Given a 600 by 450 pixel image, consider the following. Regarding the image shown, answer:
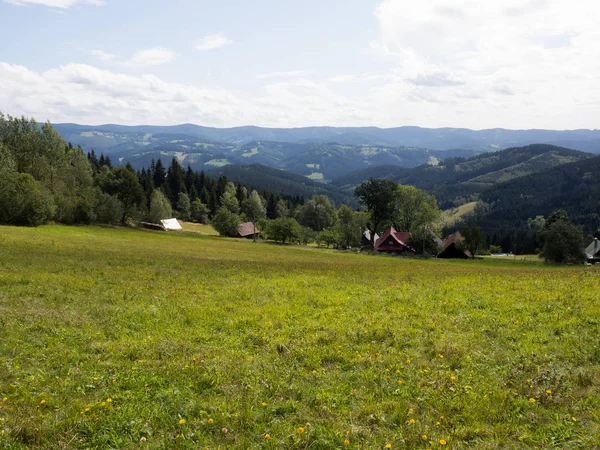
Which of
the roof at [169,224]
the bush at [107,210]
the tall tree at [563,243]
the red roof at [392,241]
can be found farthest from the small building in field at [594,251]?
the bush at [107,210]

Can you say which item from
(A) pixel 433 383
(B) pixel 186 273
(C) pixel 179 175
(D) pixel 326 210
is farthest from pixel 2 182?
(D) pixel 326 210

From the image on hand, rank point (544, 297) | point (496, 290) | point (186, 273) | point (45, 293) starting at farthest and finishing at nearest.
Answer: point (186, 273), point (496, 290), point (45, 293), point (544, 297)

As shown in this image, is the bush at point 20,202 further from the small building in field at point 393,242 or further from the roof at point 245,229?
the small building in field at point 393,242

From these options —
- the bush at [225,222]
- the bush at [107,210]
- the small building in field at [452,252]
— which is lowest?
the small building in field at [452,252]

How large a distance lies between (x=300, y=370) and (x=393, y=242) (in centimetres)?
9256

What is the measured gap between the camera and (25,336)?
34.5 feet

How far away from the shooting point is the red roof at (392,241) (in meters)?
95.8

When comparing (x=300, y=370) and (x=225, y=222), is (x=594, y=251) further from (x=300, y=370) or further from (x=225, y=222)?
(x=300, y=370)

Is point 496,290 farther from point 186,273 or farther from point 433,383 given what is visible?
point 186,273

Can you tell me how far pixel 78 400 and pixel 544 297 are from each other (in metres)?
15.5

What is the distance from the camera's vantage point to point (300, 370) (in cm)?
891

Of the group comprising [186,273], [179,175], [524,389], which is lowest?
[186,273]

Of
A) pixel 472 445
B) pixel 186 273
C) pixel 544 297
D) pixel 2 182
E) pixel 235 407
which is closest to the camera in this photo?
pixel 472 445

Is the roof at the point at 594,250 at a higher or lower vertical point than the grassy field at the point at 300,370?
lower
